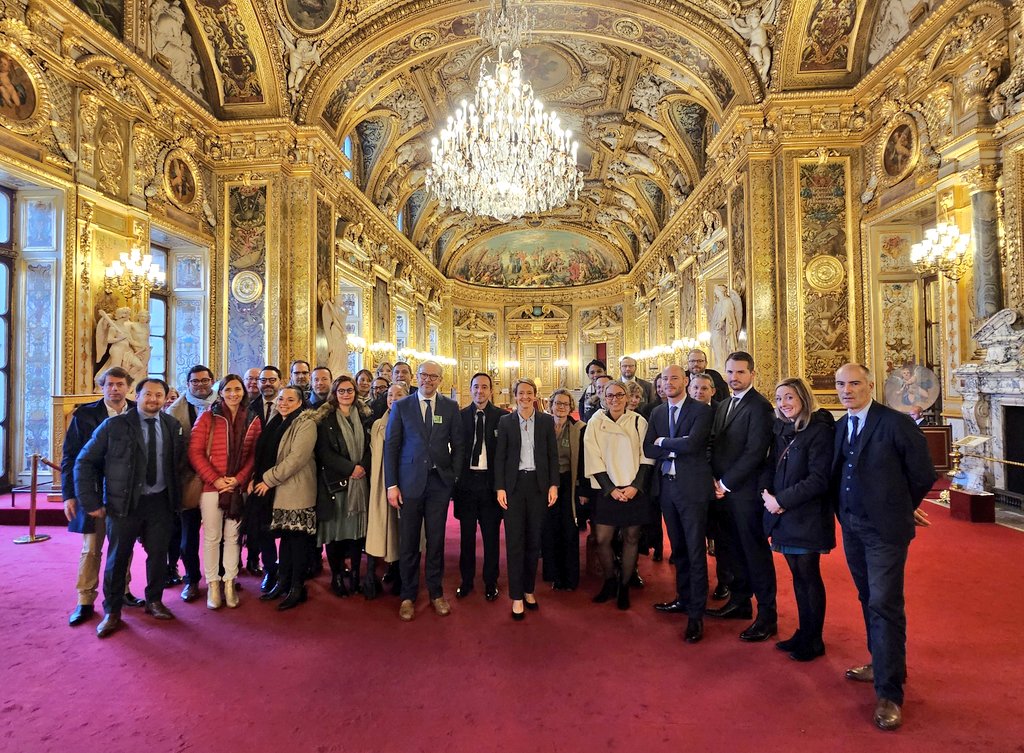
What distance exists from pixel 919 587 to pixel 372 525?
432 cm

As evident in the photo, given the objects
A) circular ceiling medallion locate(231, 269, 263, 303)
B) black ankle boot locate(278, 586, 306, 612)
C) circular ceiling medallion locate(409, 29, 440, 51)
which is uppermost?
circular ceiling medallion locate(409, 29, 440, 51)

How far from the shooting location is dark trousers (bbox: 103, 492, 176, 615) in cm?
363

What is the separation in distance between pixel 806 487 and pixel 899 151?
8.39 metres

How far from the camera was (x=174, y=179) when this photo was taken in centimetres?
944

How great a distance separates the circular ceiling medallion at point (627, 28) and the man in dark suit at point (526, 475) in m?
10.0

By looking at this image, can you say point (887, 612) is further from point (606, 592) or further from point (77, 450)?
point (77, 450)

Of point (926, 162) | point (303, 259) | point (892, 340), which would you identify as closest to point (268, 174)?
point (303, 259)

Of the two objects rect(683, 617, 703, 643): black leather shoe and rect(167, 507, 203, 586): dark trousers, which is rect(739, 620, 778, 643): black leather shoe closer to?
rect(683, 617, 703, 643): black leather shoe

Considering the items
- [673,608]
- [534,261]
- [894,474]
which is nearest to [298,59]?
[673,608]

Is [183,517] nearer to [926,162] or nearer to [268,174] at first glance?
[268,174]

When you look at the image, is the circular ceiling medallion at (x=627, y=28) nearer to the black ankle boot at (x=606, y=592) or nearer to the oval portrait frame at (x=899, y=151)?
the oval portrait frame at (x=899, y=151)

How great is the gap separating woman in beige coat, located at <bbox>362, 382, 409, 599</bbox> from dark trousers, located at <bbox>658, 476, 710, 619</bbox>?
6.80 feet

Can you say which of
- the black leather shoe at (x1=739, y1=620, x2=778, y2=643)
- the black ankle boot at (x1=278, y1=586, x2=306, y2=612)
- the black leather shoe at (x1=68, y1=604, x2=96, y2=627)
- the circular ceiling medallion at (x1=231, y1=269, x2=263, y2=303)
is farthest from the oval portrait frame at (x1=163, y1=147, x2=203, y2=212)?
the black leather shoe at (x1=739, y1=620, x2=778, y2=643)

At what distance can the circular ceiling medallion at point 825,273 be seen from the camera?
9.44 m
